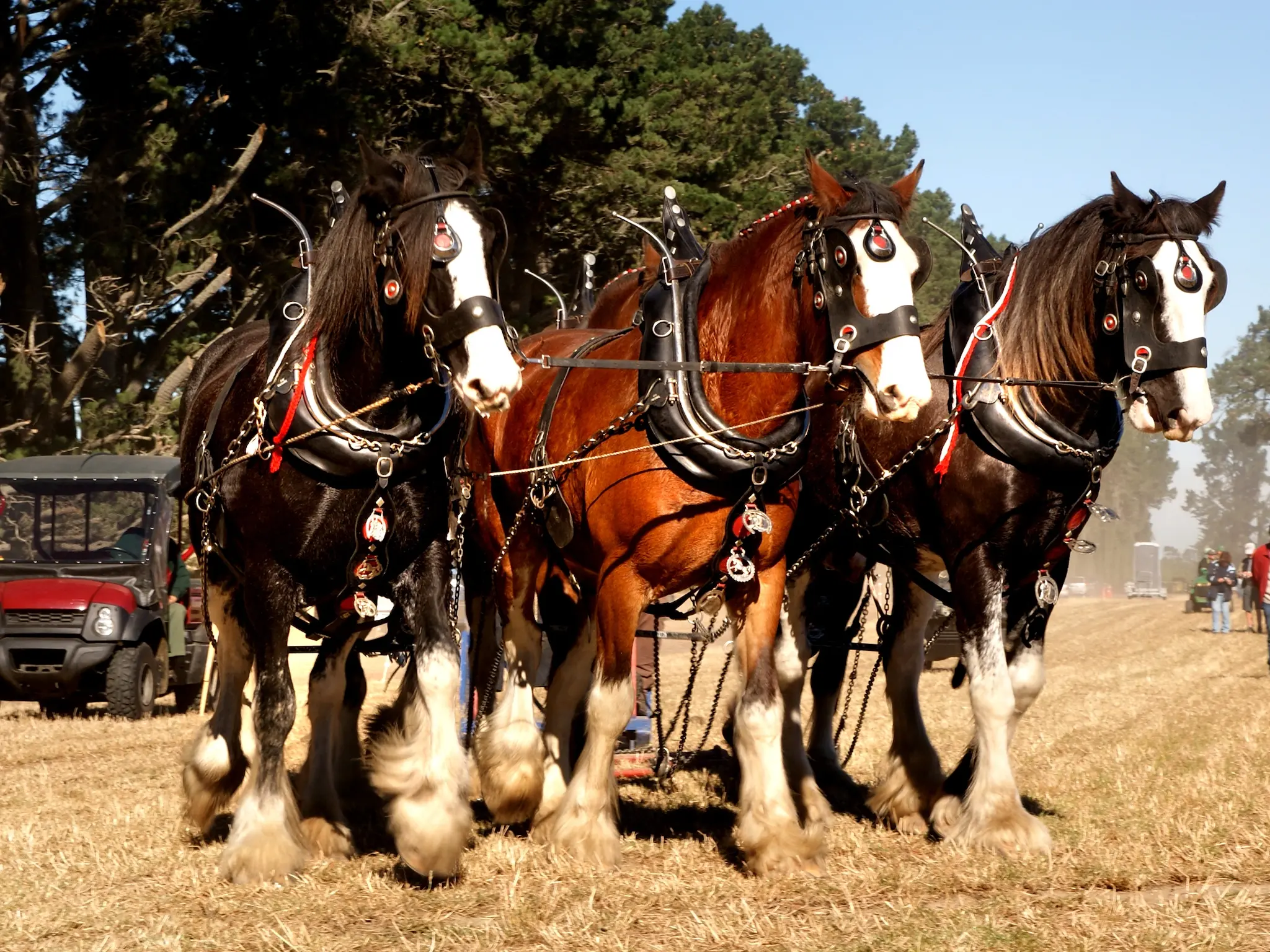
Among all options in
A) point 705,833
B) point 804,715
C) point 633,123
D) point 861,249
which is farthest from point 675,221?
point 633,123

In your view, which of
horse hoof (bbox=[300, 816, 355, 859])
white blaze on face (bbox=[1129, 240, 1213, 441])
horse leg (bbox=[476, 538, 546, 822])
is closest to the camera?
white blaze on face (bbox=[1129, 240, 1213, 441])

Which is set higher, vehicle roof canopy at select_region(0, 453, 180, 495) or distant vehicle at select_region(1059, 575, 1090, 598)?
vehicle roof canopy at select_region(0, 453, 180, 495)

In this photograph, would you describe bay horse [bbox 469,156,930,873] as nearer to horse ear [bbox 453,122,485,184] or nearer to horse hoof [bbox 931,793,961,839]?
horse hoof [bbox 931,793,961,839]

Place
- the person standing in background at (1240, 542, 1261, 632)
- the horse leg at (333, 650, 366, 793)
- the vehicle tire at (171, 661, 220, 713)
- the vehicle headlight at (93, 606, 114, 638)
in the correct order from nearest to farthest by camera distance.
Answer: the horse leg at (333, 650, 366, 793) < the vehicle headlight at (93, 606, 114, 638) < the vehicle tire at (171, 661, 220, 713) < the person standing in background at (1240, 542, 1261, 632)

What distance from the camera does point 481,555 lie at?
738 cm

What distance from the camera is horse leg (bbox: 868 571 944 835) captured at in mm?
6766

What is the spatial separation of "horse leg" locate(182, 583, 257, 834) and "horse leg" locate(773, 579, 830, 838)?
237cm

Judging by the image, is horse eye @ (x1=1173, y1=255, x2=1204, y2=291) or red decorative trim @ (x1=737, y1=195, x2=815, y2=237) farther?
horse eye @ (x1=1173, y1=255, x2=1204, y2=291)

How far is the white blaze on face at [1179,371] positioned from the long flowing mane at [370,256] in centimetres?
277

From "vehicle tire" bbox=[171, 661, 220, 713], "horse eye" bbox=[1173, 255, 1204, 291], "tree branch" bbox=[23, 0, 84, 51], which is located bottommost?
"vehicle tire" bbox=[171, 661, 220, 713]

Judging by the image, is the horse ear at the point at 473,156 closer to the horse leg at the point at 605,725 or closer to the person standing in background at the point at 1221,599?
the horse leg at the point at 605,725

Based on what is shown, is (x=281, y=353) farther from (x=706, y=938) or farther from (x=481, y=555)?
(x=706, y=938)

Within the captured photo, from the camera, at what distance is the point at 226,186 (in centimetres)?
2159

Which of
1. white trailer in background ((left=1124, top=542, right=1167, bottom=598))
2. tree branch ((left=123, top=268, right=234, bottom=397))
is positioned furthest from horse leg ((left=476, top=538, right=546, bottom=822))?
white trailer in background ((left=1124, top=542, right=1167, bottom=598))
